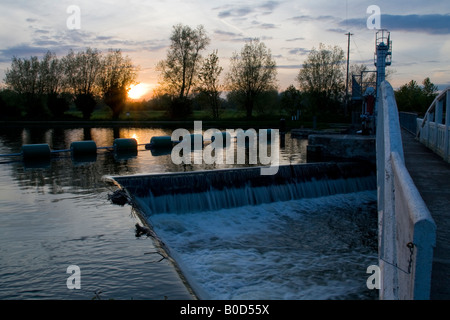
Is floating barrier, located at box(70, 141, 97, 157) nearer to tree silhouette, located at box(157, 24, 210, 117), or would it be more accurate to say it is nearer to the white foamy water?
the white foamy water

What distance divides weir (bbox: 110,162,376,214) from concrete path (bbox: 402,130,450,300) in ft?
7.81

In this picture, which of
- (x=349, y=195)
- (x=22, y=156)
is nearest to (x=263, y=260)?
(x=349, y=195)

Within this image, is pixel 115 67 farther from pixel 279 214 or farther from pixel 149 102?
pixel 279 214

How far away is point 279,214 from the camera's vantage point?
34.6ft

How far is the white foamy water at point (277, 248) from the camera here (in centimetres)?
611

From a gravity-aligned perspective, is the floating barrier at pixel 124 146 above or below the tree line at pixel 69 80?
below

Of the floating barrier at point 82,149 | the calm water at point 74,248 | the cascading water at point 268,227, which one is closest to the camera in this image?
the calm water at point 74,248

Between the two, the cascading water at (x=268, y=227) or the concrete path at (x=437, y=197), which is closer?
the concrete path at (x=437, y=197)

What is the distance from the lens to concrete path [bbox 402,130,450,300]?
3617 millimetres

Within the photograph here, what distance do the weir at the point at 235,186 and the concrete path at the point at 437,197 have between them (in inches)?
93.8
